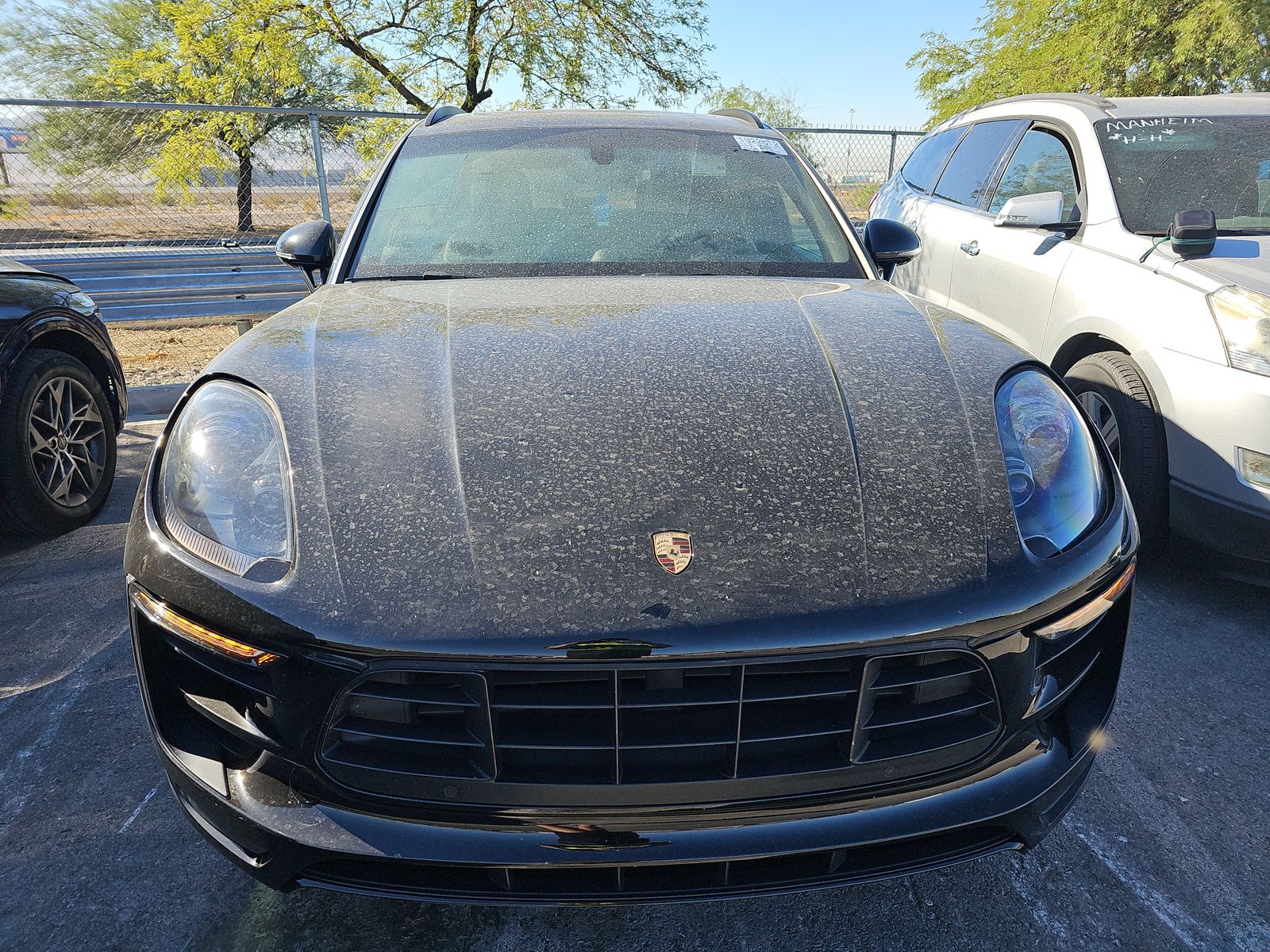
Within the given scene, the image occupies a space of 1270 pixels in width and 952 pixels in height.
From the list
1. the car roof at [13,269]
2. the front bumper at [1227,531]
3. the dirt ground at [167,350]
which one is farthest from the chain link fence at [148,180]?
the front bumper at [1227,531]

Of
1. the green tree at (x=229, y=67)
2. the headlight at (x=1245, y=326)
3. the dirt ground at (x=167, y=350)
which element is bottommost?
the dirt ground at (x=167, y=350)

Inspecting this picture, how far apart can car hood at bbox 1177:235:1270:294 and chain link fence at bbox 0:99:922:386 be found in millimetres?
3825

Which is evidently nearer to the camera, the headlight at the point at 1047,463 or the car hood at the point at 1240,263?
the headlight at the point at 1047,463

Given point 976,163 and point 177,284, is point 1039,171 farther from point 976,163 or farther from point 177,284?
point 177,284

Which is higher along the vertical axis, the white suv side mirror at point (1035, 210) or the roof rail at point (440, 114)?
the roof rail at point (440, 114)

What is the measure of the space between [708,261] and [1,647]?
2.61 meters

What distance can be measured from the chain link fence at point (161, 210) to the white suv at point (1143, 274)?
8.02ft

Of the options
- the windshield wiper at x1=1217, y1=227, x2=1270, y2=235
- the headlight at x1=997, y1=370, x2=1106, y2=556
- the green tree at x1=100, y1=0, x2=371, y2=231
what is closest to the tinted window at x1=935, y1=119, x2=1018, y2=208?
the windshield wiper at x1=1217, y1=227, x2=1270, y2=235

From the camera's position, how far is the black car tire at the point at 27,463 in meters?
3.28

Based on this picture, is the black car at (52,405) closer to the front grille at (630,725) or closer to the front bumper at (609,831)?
the front bumper at (609,831)

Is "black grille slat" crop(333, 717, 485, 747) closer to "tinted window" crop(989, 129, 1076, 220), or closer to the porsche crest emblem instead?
the porsche crest emblem

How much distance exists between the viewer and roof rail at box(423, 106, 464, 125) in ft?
10.8

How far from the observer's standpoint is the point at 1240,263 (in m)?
3.17

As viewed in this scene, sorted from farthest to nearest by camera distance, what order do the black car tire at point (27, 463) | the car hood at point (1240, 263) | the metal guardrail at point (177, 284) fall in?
the metal guardrail at point (177, 284) < the black car tire at point (27, 463) < the car hood at point (1240, 263)
